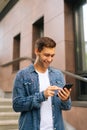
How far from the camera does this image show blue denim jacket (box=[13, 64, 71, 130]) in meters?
1.93

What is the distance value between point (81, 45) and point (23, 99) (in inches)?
158

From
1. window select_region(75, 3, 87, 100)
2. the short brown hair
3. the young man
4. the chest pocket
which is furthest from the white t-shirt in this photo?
window select_region(75, 3, 87, 100)

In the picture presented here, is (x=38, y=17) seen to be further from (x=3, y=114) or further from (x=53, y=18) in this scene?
(x=3, y=114)

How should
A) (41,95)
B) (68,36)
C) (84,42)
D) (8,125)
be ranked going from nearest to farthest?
(41,95) < (8,125) < (84,42) < (68,36)

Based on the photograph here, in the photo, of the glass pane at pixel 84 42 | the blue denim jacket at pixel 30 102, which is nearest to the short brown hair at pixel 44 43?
the blue denim jacket at pixel 30 102

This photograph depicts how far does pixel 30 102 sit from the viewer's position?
1927 millimetres

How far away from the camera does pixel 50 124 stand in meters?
1.95

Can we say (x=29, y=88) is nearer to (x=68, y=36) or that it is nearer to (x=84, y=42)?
(x=84, y=42)

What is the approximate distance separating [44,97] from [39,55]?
1.05ft

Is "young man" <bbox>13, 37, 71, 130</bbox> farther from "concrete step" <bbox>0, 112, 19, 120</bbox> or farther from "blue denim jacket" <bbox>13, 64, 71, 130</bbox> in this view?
"concrete step" <bbox>0, 112, 19, 120</bbox>

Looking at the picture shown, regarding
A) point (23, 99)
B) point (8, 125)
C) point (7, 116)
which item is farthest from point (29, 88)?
point (7, 116)

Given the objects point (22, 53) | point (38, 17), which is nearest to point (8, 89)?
point (22, 53)

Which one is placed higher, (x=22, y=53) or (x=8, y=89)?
(x=22, y=53)

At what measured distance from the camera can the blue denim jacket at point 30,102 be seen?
193 centimetres
